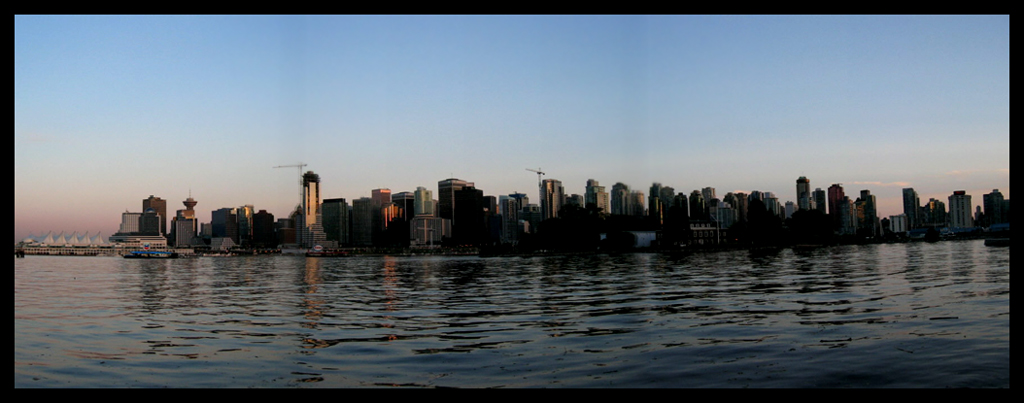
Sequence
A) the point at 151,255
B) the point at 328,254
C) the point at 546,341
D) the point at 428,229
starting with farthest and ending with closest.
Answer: the point at 428,229 < the point at 328,254 < the point at 151,255 < the point at 546,341

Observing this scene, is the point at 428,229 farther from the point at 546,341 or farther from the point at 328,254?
the point at 546,341

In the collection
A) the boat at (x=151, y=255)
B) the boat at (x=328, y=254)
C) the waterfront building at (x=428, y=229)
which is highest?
the waterfront building at (x=428, y=229)

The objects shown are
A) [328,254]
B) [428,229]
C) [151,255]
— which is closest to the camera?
[151,255]

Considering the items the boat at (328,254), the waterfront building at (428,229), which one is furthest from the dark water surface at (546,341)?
the waterfront building at (428,229)

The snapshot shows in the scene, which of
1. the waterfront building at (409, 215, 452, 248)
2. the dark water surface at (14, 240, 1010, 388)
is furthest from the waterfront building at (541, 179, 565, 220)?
the dark water surface at (14, 240, 1010, 388)

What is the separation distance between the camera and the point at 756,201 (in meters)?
108

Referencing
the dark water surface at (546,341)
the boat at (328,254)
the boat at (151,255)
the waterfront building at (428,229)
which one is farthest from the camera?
the waterfront building at (428,229)

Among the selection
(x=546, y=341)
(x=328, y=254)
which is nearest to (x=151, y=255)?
(x=328, y=254)

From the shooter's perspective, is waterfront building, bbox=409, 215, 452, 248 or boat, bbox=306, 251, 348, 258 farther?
waterfront building, bbox=409, 215, 452, 248

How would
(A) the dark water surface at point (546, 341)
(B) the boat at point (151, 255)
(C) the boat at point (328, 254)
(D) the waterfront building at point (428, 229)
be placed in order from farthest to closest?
(D) the waterfront building at point (428, 229)
(C) the boat at point (328, 254)
(B) the boat at point (151, 255)
(A) the dark water surface at point (546, 341)

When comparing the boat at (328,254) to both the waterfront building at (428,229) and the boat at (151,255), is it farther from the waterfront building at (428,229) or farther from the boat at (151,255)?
the waterfront building at (428,229)

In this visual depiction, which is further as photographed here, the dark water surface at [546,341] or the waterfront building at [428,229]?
the waterfront building at [428,229]

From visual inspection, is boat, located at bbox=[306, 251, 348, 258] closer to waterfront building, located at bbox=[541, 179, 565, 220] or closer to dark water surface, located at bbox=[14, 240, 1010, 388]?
waterfront building, located at bbox=[541, 179, 565, 220]
